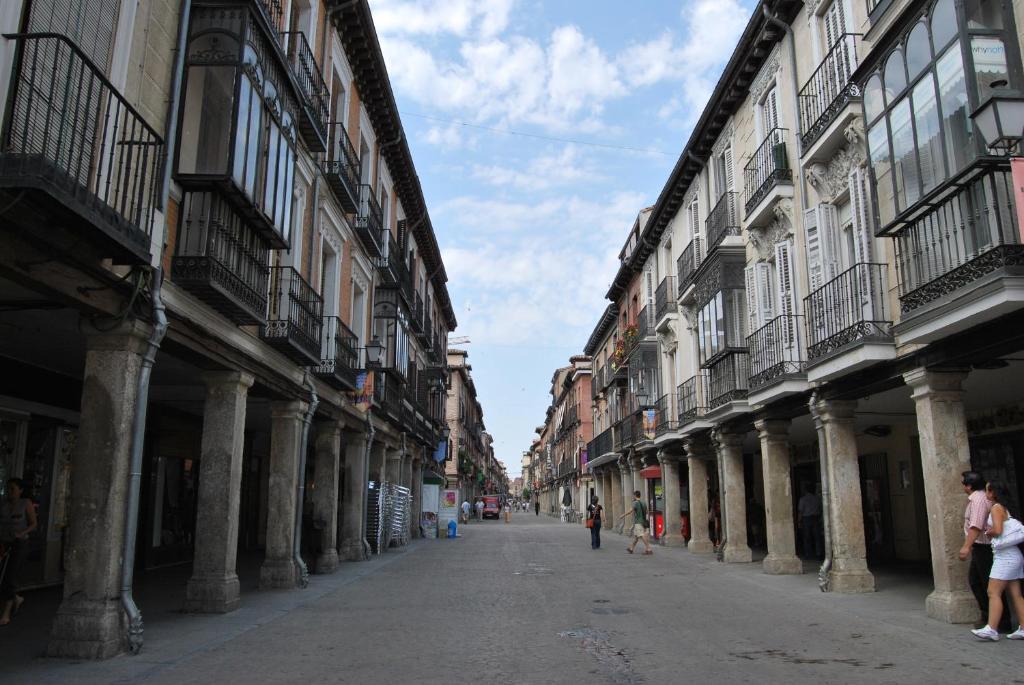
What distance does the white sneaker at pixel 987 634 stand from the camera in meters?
8.23

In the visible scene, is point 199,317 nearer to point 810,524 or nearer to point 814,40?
point 814,40

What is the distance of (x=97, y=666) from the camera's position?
278 inches

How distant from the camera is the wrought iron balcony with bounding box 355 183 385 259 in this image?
17931mm

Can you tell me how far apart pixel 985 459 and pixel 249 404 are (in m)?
14.8

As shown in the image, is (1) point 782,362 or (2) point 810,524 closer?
(1) point 782,362

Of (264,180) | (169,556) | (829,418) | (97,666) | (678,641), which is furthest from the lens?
(169,556)

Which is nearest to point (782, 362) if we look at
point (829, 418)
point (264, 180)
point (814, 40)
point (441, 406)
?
point (829, 418)

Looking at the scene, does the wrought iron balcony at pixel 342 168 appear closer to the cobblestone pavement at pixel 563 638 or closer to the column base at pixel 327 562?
the column base at pixel 327 562

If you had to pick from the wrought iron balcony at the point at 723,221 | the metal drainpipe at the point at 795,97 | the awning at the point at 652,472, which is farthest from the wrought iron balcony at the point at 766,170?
the awning at the point at 652,472

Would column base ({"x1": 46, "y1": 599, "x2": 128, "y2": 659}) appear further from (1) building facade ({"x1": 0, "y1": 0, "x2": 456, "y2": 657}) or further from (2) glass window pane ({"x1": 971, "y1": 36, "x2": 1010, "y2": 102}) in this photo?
(2) glass window pane ({"x1": 971, "y1": 36, "x2": 1010, "y2": 102})

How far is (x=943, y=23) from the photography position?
8758 mm

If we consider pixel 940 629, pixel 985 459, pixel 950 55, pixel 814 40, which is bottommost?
pixel 940 629

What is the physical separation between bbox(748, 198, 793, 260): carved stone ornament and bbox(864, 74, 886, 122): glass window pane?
4031mm

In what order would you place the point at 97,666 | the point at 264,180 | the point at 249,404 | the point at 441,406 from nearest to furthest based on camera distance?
the point at 97,666 → the point at 264,180 → the point at 249,404 → the point at 441,406
